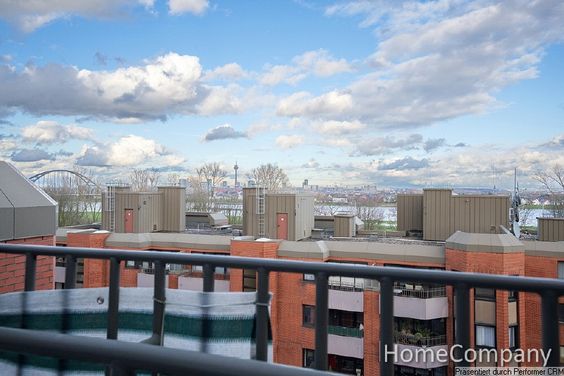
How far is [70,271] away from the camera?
2.17 meters

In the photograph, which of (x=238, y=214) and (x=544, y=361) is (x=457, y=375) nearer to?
(x=544, y=361)

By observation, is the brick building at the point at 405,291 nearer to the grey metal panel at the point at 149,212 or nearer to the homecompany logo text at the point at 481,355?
the grey metal panel at the point at 149,212

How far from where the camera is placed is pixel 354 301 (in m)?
14.6

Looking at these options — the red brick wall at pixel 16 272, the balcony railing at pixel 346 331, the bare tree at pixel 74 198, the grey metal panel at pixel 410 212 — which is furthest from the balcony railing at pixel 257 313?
the bare tree at pixel 74 198

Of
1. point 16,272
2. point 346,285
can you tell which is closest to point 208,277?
point 16,272

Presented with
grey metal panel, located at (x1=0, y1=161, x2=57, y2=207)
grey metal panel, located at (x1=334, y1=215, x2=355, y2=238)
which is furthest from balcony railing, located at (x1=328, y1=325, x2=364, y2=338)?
grey metal panel, located at (x1=0, y1=161, x2=57, y2=207)

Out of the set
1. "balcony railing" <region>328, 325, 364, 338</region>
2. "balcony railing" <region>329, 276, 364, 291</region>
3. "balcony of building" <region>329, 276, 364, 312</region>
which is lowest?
"balcony railing" <region>328, 325, 364, 338</region>

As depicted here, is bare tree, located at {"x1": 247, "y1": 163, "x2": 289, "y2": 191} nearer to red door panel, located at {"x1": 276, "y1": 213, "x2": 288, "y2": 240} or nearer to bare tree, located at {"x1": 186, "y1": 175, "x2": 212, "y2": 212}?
bare tree, located at {"x1": 186, "y1": 175, "x2": 212, "y2": 212}

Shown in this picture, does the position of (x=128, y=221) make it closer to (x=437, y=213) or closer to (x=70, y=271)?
(x=437, y=213)

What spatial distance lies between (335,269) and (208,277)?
22.4 inches

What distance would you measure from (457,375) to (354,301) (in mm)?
13521

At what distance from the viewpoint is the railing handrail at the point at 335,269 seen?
1383mm

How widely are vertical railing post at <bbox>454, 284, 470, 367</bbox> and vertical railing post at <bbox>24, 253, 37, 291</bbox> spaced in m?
1.94

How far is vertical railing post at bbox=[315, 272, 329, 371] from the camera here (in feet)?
5.43
